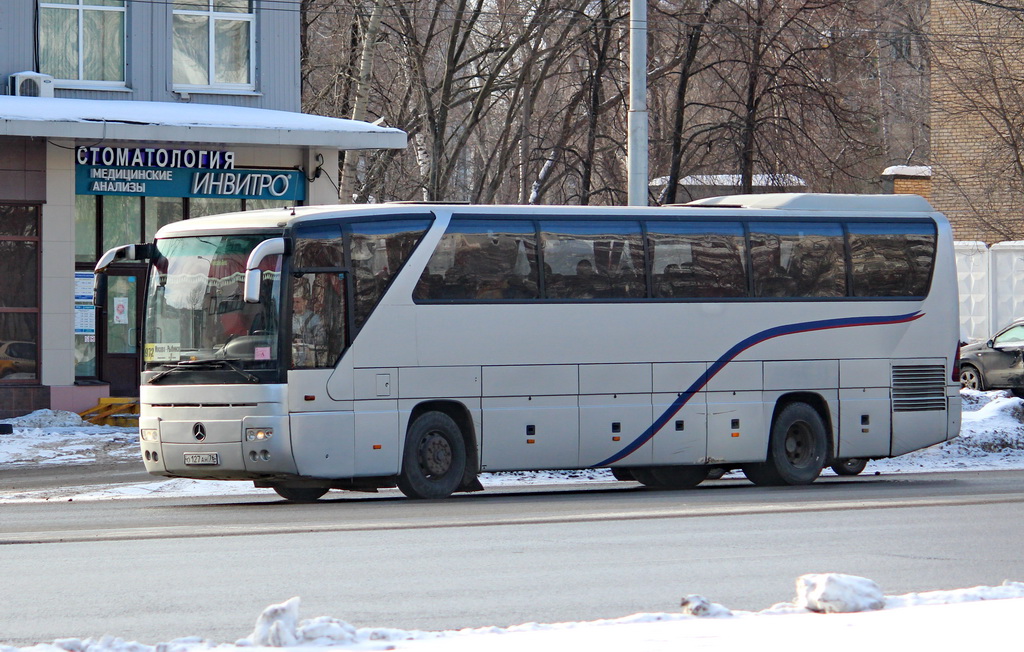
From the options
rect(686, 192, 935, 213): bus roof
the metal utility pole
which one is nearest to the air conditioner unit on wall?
the metal utility pole

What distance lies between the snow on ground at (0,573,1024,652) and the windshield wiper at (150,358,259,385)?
7.39 m

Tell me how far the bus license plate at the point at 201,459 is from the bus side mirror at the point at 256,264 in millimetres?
1520

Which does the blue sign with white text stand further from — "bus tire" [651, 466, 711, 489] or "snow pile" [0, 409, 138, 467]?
"bus tire" [651, 466, 711, 489]

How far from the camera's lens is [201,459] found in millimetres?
Result: 14508

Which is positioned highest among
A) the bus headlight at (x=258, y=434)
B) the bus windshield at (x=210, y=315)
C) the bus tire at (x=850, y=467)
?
the bus windshield at (x=210, y=315)

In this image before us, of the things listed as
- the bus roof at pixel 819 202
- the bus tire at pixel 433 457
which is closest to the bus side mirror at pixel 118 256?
the bus tire at pixel 433 457

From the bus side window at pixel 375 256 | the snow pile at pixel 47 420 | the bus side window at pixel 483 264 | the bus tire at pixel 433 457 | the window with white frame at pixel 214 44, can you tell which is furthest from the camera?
the window with white frame at pixel 214 44

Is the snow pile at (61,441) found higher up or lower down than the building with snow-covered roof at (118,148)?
lower down

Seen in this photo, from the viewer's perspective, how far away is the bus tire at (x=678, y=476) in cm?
1781

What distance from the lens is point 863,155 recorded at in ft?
110

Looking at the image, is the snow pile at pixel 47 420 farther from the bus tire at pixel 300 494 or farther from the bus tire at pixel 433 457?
the bus tire at pixel 433 457

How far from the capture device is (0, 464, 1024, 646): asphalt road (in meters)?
8.35

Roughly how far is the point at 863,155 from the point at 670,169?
4278mm

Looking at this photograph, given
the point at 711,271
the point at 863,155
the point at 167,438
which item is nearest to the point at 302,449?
the point at 167,438
